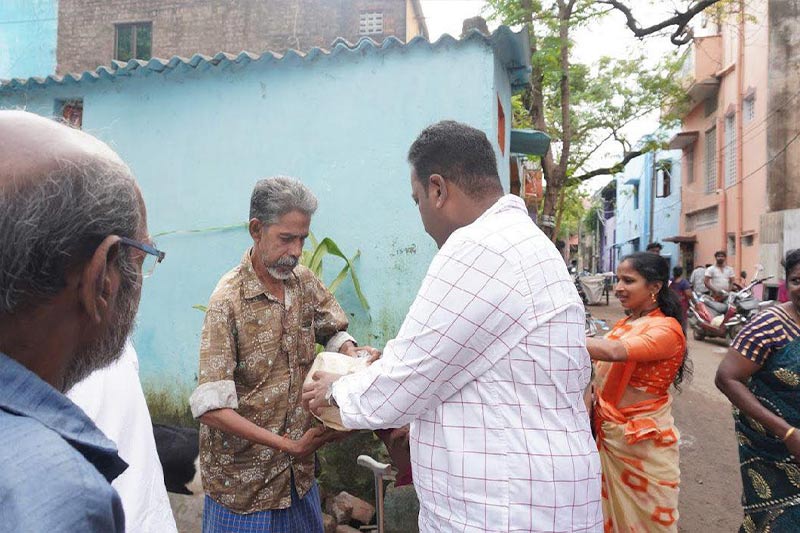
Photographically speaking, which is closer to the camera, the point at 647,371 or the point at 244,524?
the point at 244,524

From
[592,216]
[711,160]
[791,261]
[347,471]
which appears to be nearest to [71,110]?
[347,471]

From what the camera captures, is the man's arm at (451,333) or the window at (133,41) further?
the window at (133,41)

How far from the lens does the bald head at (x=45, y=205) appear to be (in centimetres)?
72

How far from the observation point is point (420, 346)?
149 cm

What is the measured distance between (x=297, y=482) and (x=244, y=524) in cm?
23

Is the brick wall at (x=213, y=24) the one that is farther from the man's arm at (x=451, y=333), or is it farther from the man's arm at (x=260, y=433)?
the man's arm at (x=451, y=333)

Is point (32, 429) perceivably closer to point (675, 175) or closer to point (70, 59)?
point (70, 59)

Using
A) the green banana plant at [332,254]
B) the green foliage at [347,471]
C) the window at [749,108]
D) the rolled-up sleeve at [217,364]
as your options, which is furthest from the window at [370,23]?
the rolled-up sleeve at [217,364]

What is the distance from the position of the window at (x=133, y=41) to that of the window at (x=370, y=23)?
5.50 m

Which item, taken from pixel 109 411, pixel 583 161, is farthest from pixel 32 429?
pixel 583 161

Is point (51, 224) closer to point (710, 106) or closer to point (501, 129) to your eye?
point (501, 129)

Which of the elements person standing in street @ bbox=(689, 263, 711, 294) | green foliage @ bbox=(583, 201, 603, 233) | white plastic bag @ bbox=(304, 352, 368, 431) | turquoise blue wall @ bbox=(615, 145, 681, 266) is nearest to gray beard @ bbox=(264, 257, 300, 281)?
white plastic bag @ bbox=(304, 352, 368, 431)

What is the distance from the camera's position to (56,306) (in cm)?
78

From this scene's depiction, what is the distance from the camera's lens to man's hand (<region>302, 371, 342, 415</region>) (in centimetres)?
178
